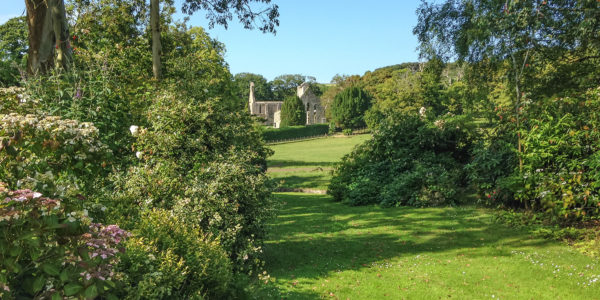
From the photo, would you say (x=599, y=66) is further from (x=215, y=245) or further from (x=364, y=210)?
(x=215, y=245)

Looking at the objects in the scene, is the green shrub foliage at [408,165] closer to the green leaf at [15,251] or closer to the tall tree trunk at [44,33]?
the tall tree trunk at [44,33]

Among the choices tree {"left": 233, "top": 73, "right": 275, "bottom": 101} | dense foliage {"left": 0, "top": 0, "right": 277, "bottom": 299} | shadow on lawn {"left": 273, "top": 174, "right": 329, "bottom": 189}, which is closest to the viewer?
dense foliage {"left": 0, "top": 0, "right": 277, "bottom": 299}

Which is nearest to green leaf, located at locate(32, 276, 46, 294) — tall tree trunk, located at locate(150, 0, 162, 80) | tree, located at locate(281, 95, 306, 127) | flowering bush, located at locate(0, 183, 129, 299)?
flowering bush, located at locate(0, 183, 129, 299)

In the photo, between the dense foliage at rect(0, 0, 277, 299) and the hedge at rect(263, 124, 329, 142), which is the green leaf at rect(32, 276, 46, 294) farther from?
the hedge at rect(263, 124, 329, 142)

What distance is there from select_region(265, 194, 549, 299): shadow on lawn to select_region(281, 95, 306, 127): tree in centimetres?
6116

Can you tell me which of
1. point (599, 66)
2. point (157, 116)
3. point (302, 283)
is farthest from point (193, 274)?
point (599, 66)

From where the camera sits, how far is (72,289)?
2545mm

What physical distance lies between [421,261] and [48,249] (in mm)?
6938

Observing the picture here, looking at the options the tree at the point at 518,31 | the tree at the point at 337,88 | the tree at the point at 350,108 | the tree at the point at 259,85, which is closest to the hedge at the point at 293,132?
the tree at the point at 350,108

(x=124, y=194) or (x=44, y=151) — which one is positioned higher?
(x=44, y=151)

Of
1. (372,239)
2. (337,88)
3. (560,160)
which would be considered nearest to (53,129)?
(372,239)

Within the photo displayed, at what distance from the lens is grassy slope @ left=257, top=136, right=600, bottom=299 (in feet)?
20.3

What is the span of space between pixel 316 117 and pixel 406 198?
77.3 meters

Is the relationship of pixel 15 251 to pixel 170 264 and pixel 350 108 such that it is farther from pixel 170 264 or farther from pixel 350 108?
pixel 350 108
